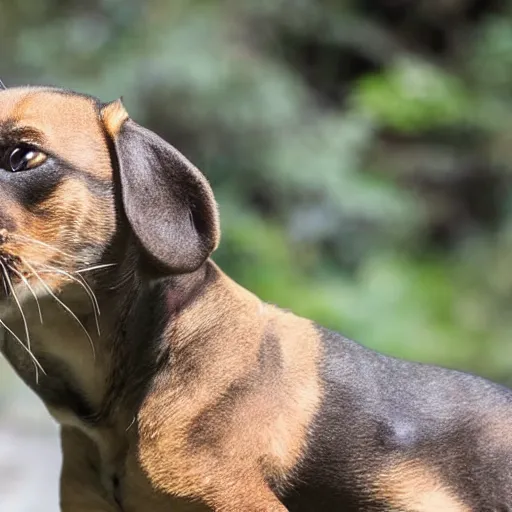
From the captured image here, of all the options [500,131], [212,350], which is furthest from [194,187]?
[500,131]

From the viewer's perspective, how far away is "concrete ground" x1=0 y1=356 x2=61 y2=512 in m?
2.27

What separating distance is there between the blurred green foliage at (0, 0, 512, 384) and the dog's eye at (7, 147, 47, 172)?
101 inches

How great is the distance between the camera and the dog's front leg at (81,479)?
1.36 metres

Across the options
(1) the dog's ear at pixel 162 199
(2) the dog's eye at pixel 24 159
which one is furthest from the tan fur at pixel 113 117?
(2) the dog's eye at pixel 24 159

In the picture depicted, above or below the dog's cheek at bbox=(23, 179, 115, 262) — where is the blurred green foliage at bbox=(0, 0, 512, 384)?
above

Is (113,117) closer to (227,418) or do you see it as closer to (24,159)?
(24,159)

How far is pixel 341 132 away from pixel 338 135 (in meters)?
0.03

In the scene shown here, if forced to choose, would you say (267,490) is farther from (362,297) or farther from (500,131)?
(500,131)

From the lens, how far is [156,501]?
126cm

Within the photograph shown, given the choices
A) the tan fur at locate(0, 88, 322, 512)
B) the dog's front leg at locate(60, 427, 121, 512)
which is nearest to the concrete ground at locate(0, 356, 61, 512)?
the dog's front leg at locate(60, 427, 121, 512)

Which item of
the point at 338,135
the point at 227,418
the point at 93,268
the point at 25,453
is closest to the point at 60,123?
the point at 93,268

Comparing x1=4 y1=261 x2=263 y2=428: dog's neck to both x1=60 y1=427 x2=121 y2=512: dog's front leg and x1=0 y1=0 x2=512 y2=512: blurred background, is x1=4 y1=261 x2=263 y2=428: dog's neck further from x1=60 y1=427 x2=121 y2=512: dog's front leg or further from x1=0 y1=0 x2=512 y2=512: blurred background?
x1=0 y1=0 x2=512 y2=512: blurred background

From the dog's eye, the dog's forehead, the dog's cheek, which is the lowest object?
the dog's cheek

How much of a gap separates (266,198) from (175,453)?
129 inches
